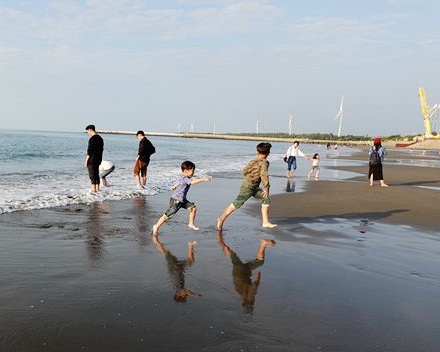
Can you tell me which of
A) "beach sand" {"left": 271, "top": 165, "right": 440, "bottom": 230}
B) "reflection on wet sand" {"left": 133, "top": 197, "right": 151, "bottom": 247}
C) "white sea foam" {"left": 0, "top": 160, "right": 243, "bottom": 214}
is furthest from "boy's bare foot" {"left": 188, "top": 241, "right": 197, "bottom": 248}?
"white sea foam" {"left": 0, "top": 160, "right": 243, "bottom": 214}

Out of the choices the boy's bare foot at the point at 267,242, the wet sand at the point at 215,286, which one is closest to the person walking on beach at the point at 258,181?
the wet sand at the point at 215,286

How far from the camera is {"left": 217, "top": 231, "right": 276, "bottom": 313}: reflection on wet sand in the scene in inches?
151

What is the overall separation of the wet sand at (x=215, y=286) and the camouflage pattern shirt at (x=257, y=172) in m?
0.86

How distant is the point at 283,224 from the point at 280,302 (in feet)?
13.5

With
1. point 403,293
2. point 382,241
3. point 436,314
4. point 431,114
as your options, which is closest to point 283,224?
point 382,241

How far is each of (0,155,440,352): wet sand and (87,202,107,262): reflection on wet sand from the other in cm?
4

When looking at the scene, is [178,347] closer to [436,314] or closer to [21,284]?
[21,284]

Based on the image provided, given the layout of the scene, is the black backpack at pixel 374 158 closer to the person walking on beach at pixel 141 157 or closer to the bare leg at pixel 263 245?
the person walking on beach at pixel 141 157

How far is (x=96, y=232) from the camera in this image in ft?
21.5

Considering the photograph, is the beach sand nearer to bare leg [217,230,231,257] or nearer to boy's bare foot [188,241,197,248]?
bare leg [217,230,231,257]

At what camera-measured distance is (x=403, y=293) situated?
13.7 feet

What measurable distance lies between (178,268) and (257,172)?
3134 millimetres

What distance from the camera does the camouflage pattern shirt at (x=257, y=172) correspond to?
7309 mm

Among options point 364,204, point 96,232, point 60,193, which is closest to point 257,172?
point 96,232
